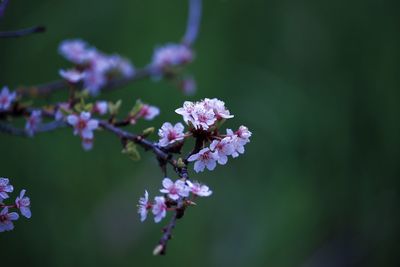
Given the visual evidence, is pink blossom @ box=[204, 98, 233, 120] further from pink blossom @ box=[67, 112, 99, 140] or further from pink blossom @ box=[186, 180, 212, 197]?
pink blossom @ box=[67, 112, 99, 140]

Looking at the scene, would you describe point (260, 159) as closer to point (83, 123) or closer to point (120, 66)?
point (120, 66)

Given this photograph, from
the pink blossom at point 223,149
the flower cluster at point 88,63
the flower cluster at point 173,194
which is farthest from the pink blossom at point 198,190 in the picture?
the flower cluster at point 88,63

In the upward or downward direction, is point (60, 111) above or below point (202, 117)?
below

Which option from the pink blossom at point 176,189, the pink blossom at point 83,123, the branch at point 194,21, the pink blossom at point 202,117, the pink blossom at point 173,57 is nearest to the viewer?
the pink blossom at point 176,189

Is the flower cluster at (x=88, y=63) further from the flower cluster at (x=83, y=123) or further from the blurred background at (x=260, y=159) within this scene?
the blurred background at (x=260, y=159)

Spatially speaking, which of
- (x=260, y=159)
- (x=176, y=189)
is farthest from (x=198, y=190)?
(x=260, y=159)
